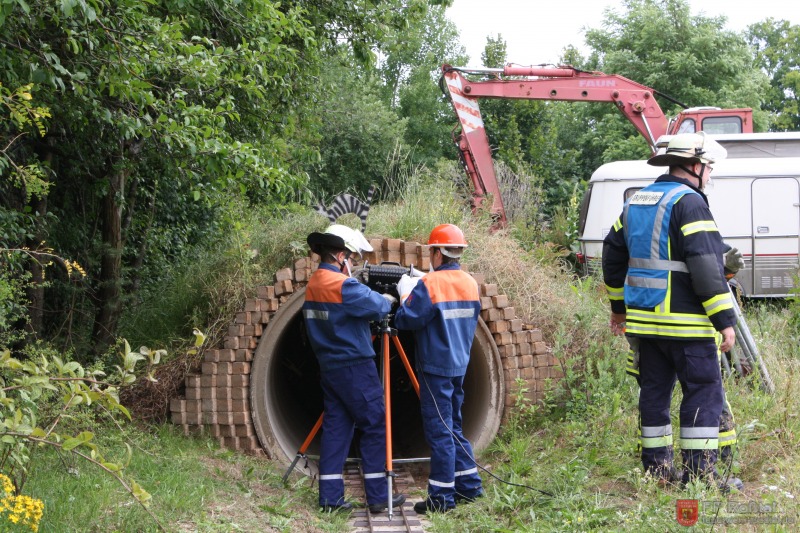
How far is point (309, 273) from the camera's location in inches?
322

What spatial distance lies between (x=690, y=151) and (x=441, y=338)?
2.16 metres

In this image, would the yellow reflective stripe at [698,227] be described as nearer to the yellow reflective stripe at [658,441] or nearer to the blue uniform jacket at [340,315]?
the yellow reflective stripe at [658,441]

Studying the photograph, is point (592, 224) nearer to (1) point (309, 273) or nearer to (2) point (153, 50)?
(1) point (309, 273)

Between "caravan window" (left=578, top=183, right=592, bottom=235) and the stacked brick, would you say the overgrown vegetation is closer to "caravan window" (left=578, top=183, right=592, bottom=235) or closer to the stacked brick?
the stacked brick

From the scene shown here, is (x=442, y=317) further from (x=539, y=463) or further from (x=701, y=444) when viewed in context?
(x=701, y=444)

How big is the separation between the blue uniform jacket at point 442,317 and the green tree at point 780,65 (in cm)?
3779

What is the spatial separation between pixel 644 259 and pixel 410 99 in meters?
39.9

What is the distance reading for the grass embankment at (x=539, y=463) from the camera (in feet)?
17.7

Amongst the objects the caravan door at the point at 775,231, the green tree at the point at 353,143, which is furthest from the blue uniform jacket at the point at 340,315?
the green tree at the point at 353,143

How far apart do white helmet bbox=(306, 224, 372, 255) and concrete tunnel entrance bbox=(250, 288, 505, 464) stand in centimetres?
117

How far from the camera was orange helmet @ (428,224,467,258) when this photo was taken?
6570 millimetres

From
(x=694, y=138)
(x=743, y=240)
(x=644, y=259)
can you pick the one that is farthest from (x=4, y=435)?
(x=743, y=240)

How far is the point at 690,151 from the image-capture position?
5.79 meters

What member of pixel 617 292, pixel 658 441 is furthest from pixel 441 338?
pixel 658 441
